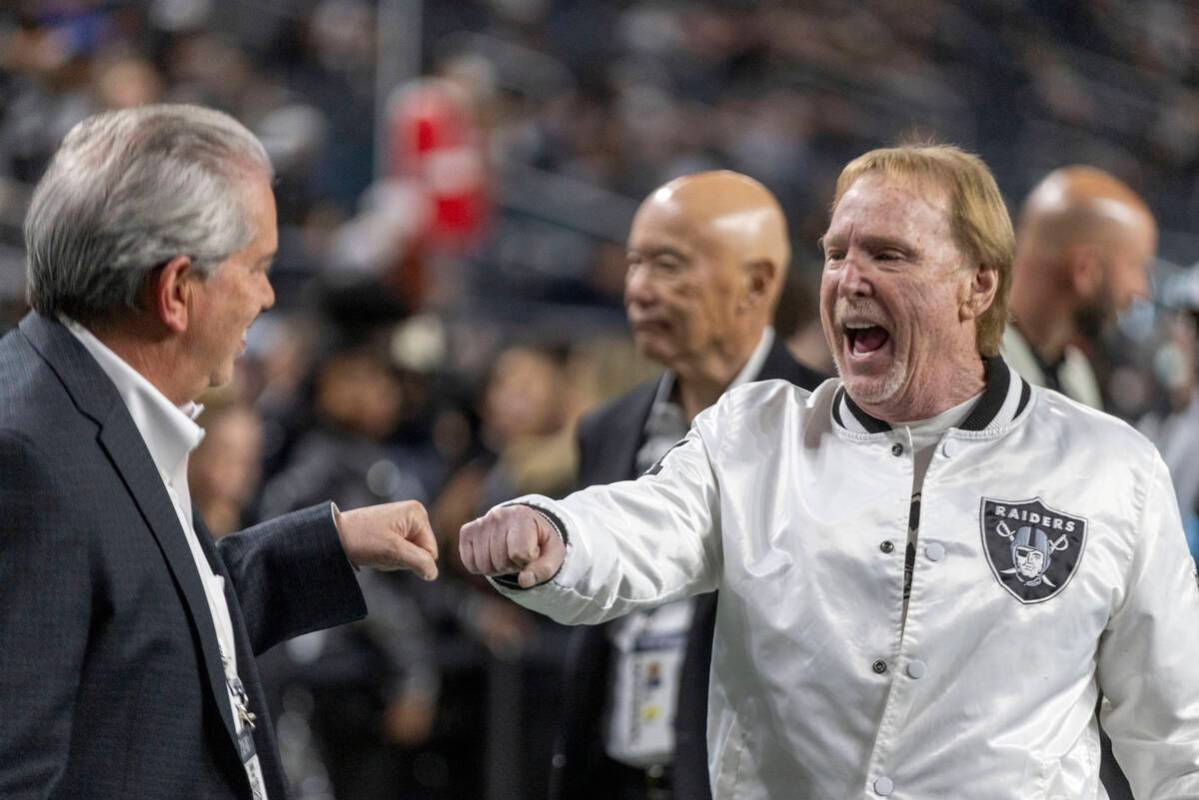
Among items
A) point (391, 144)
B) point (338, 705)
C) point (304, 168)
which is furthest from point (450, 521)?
point (391, 144)

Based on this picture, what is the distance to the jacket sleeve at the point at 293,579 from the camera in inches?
116

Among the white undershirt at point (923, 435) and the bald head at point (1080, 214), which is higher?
the bald head at point (1080, 214)

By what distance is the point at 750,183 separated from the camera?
175 inches

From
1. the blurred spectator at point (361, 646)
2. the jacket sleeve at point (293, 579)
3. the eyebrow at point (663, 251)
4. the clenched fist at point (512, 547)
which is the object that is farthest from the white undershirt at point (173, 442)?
Result: the blurred spectator at point (361, 646)

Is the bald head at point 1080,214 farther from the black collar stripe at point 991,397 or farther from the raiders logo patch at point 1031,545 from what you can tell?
the raiders logo patch at point 1031,545

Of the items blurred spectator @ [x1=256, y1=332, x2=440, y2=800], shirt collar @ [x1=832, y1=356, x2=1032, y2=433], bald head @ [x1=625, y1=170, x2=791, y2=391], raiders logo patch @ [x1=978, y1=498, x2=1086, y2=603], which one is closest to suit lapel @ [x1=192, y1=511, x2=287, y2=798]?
shirt collar @ [x1=832, y1=356, x2=1032, y2=433]

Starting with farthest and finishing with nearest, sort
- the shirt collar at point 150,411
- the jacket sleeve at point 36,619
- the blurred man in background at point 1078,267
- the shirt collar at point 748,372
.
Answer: the blurred man in background at point 1078,267
the shirt collar at point 748,372
the shirt collar at point 150,411
the jacket sleeve at point 36,619

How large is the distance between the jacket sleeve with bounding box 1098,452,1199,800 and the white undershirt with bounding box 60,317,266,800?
4.38 ft

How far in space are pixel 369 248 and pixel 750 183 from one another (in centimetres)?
628

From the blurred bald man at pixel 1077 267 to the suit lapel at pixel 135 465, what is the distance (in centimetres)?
Answer: 263

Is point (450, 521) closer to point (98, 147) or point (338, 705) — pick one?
point (338, 705)

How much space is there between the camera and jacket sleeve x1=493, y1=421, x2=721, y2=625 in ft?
8.23

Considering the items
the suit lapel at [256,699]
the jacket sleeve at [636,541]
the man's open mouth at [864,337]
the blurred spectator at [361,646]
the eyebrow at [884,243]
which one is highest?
the eyebrow at [884,243]

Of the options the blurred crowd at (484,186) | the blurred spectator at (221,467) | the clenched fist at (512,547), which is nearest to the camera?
the clenched fist at (512,547)
